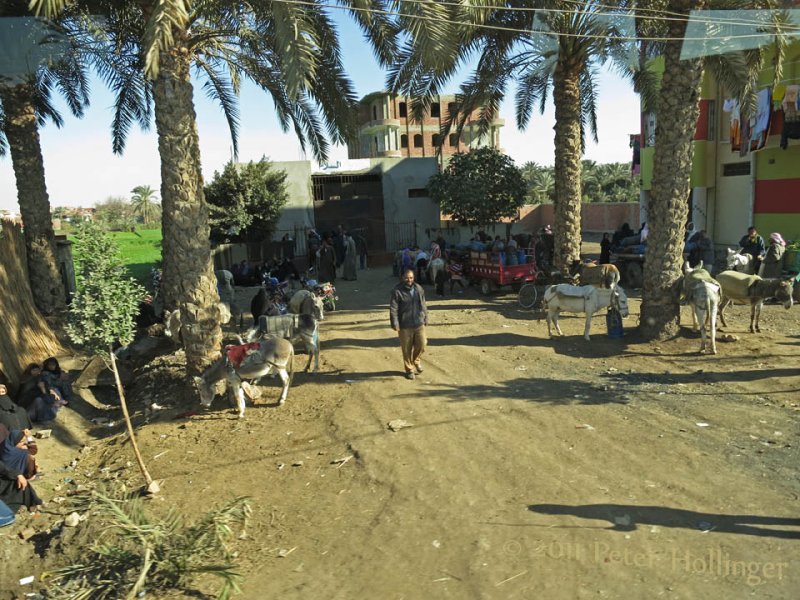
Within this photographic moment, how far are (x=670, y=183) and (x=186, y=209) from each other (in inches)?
318

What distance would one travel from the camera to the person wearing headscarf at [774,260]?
14.0 m

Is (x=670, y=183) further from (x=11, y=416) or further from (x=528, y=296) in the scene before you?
(x=11, y=416)

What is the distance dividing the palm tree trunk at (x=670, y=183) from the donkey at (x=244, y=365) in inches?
256

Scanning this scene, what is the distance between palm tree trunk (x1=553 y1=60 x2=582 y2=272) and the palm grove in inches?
1.0

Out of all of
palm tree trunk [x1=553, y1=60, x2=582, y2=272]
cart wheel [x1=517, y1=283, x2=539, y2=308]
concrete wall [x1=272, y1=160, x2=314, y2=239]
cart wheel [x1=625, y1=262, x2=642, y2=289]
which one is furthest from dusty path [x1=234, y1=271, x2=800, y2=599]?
concrete wall [x1=272, y1=160, x2=314, y2=239]

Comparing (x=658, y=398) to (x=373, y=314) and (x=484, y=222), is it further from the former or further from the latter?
(x=484, y=222)

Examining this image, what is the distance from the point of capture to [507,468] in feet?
20.6

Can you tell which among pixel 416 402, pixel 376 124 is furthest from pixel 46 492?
pixel 376 124

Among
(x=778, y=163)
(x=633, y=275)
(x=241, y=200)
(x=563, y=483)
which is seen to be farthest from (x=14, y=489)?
(x=778, y=163)

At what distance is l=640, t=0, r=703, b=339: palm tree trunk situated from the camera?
10422 mm

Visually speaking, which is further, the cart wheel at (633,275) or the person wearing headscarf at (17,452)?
the cart wheel at (633,275)

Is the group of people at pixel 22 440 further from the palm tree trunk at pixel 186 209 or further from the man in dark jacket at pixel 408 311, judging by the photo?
the man in dark jacket at pixel 408 311

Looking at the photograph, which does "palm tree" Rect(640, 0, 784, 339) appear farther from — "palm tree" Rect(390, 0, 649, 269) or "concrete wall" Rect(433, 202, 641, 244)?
"concrete wall" Rect(433, 202, 641, 244)

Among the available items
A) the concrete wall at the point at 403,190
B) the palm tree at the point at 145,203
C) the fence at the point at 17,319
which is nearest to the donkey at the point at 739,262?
the fence at the point at 17,319
